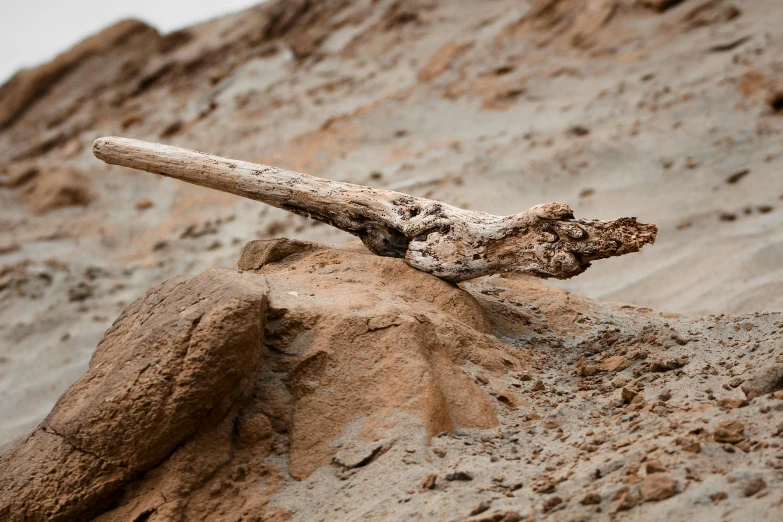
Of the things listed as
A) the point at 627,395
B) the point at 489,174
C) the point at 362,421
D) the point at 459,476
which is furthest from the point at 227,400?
the point at 489,174

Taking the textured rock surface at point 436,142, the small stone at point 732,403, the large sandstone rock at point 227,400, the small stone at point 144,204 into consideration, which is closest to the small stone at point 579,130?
the textured rock surface at point 436,142

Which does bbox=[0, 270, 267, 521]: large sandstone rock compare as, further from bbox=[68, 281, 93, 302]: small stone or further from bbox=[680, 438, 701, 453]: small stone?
bbox=[68, 281, 93, 302]: small stone

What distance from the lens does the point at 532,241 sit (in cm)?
318

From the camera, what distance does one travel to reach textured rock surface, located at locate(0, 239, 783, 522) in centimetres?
217

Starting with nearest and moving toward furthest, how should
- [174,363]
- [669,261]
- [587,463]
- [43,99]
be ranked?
[587,463], [174,363], [669,261], [43,99]

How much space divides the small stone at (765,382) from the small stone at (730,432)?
0.25 metres

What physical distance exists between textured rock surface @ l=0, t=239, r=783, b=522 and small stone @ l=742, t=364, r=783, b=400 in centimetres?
6

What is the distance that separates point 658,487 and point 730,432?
31 centimetres

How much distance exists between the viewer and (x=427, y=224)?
3.38 metres

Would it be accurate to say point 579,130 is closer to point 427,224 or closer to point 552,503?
point 427,224

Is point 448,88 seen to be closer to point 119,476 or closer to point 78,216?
point 78,216

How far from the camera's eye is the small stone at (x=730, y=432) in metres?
2.10

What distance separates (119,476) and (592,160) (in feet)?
17.7

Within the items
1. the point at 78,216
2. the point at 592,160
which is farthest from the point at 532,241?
the point at 78,216
